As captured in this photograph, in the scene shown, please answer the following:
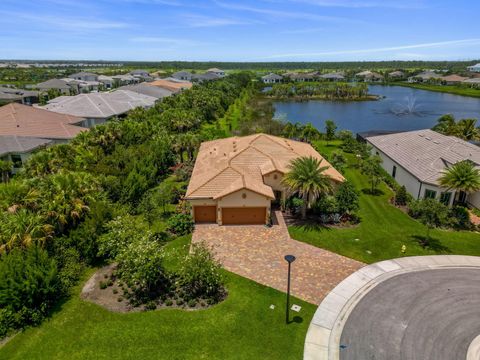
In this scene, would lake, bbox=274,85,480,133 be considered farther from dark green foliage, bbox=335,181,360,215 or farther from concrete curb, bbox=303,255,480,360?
concrete curb, bbox=303,255,480,360

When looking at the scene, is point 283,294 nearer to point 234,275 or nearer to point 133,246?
point 234,275

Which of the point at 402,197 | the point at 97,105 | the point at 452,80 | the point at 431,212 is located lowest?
the point at 402,197

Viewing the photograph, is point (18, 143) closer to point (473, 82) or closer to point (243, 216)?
point (243, 216)

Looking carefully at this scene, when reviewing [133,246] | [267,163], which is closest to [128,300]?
[133,246]

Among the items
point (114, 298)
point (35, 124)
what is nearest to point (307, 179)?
point (114, 298)

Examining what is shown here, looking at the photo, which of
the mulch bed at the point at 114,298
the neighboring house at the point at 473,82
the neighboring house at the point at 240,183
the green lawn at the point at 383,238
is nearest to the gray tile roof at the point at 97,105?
the neighboring house at the point at 240,183

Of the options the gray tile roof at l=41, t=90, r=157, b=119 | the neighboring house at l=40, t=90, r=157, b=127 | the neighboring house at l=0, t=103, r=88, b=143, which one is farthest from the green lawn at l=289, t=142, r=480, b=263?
the gray tile roof at l=41, t=90, r=157, b=119

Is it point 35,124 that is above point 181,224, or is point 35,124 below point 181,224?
above
